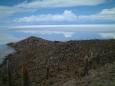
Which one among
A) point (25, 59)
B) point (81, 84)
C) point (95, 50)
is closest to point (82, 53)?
A: point (95, 50)

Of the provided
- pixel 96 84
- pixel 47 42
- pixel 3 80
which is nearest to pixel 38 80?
pixel 3 80

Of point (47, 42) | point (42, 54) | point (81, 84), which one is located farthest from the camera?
point (47, 42)

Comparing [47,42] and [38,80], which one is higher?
[47,42]

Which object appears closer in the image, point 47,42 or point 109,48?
point 109,48

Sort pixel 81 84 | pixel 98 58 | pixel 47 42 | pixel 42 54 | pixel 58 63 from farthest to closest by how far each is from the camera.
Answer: pixel 47 42 → pixel 42 54 → pixel 58 63 → pixel 98 58 → pixel 81 84

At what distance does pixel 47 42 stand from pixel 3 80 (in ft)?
74.1

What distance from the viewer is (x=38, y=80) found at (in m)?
26.0

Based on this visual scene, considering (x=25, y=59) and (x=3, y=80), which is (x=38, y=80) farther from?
(x=25, y=59)

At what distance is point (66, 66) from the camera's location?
30156 mm

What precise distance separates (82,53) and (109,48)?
4261mm

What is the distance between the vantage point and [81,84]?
18.3 meters

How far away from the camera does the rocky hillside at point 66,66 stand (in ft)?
70.9

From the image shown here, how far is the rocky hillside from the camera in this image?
21.6m

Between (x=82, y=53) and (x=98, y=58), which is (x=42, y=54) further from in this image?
(x=98, y=58)
